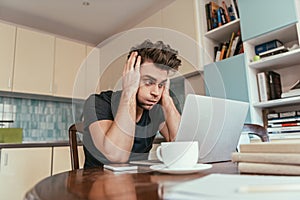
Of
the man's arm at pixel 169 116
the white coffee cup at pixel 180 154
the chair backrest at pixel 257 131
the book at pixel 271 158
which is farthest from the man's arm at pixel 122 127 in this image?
the chair backrest at pixel 257 131

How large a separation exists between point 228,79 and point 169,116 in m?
1.04

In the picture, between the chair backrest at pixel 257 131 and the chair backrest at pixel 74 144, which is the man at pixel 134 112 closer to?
the chair backrest at pixel 74 144

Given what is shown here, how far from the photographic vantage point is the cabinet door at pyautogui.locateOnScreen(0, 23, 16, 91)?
9.22 feet

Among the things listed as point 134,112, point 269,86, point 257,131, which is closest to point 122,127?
point 134,112

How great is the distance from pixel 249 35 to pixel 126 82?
53.5 inches

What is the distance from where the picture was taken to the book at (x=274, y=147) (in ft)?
1.73

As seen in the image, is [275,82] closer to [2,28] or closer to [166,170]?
[166,170]

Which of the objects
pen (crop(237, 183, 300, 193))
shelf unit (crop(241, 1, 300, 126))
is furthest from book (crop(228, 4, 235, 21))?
pen (crop(237, 183, 300, 193))

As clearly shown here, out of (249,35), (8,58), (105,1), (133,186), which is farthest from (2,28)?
(133,186)

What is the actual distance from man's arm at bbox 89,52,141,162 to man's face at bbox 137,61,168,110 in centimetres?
7

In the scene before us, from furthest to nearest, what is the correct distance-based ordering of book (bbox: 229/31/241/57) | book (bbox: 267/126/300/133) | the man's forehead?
book (bbox: 229/31/241/57) → book (bbox: 267/126/300/133) → the man's forehead

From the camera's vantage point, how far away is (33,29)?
325cm

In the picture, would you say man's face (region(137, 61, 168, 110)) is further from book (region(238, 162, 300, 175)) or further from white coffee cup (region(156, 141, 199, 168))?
book (region(238, 162, 300, 175))

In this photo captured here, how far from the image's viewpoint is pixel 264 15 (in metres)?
2.01
